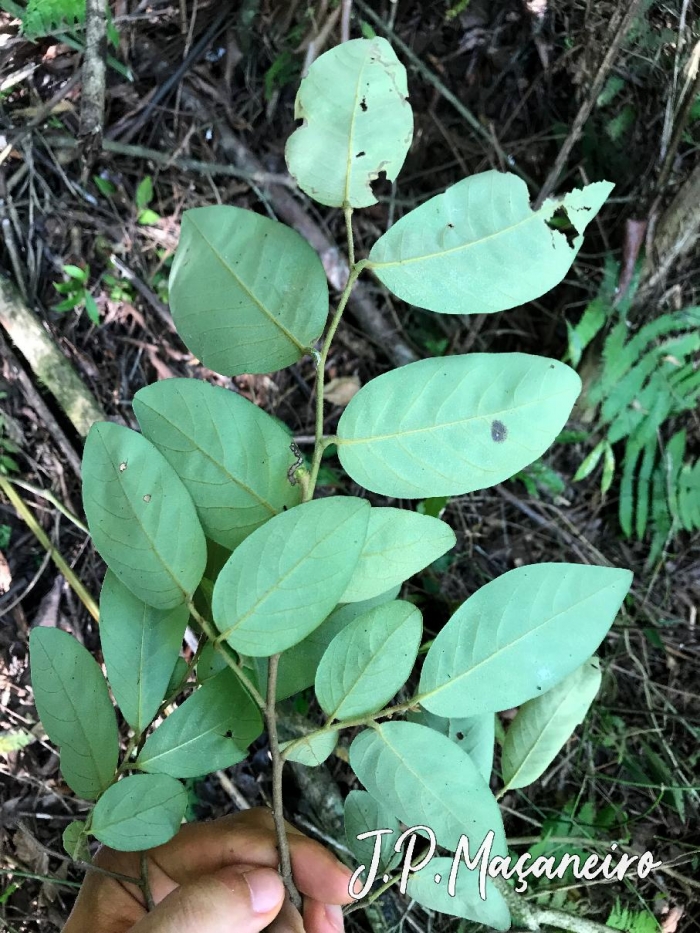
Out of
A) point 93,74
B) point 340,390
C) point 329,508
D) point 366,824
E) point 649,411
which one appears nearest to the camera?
point 329,508

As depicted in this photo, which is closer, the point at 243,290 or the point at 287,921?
the point at 243,290

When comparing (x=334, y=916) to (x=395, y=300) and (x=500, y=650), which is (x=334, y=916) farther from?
(x=395, y=300)

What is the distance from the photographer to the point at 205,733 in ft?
2.84

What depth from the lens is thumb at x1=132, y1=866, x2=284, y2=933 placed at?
2.86 feet

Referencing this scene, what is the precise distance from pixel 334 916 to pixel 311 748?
553 mm

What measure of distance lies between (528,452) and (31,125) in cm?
150

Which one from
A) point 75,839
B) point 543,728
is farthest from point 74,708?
point 543,728

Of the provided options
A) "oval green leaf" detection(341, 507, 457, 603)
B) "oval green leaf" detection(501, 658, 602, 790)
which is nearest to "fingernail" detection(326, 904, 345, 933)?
"oval green leaf" detection(501, 658, 602, 790)

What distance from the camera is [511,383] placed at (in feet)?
2.55

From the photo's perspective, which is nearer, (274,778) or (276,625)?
(276,625)

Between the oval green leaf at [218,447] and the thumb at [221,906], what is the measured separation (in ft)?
1.77

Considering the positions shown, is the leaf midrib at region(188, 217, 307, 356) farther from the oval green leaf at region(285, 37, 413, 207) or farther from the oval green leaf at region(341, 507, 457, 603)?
the oval green leaf at region(341, 507, 457, 603)

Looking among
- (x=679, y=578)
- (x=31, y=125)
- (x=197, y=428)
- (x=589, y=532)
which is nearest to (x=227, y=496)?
A: (x=197, y=428)

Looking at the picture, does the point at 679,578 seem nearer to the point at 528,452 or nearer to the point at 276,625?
the point at 528,452
